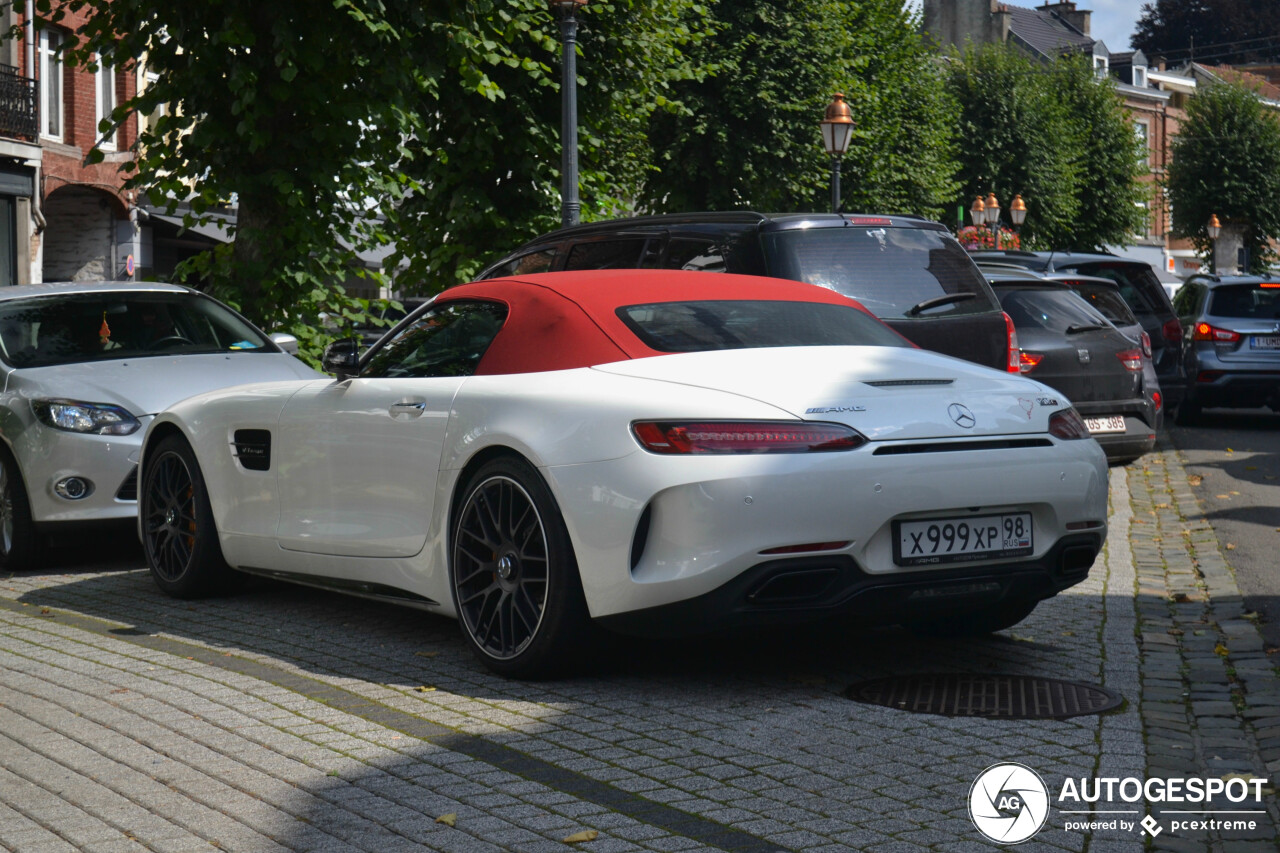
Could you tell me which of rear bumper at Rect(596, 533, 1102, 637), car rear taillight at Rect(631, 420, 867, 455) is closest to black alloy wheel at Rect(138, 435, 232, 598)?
rear bumper at Rect(596, 533, 1102, 637)

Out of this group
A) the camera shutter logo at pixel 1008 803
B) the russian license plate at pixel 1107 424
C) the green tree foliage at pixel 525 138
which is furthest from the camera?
the green tree foliage at pixel 525 138

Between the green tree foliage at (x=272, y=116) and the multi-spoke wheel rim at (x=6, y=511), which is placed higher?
the green tree foliage at (x=272, y=116)

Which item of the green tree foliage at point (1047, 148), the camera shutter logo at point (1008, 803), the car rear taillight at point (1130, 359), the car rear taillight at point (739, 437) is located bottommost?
the camera shutter logo at point (1008, 803)

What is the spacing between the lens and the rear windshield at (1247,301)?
17.8 m

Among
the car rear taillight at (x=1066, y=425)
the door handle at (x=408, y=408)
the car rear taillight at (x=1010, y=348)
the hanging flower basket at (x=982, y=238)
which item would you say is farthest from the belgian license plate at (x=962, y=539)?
the hanging flower basket at (x=982, y=238)

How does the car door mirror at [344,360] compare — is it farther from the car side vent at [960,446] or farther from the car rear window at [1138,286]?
the car rear window at [1138,286]

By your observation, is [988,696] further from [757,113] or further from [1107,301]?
[757,113]

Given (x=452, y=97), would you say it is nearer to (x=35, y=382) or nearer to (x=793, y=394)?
(x=35, y=382)

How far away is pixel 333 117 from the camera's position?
1336cm

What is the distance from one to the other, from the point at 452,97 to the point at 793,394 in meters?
14.0

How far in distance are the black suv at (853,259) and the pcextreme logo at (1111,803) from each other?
4.07 metres

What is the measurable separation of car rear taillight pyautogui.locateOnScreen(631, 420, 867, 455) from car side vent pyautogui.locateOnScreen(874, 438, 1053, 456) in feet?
0.48

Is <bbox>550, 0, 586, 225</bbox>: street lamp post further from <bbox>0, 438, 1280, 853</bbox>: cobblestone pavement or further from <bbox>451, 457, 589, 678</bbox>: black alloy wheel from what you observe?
<bbox>451, 457, 589, 678</bbox>: black alloy wheel

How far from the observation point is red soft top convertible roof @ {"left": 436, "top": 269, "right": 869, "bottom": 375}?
18.6 feet
